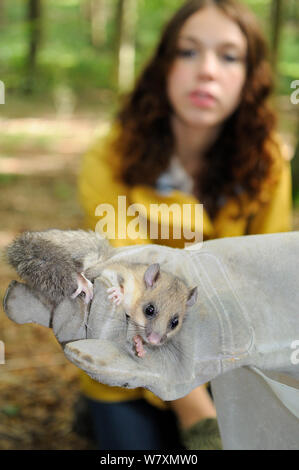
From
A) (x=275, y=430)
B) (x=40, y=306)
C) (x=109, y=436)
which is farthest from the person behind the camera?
(x=109, y=436)

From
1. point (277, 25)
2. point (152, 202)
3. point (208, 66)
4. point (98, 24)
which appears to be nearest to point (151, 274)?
point (152, 202)

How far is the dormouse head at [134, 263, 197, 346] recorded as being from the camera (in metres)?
1.61

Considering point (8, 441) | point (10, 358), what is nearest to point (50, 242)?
point (8, 441)

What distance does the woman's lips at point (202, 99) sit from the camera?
109 inches

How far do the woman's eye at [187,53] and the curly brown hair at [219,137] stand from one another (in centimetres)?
9

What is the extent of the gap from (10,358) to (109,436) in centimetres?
132

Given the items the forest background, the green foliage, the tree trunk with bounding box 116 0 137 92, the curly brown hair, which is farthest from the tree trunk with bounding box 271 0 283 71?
the curly brown hair

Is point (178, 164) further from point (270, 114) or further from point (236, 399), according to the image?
point (236, 399)

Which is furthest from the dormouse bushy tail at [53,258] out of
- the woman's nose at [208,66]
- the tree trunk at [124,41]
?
the tree trunk at [124,41]

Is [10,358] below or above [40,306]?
below

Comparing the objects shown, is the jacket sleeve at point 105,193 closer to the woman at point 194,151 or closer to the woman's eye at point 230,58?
the woman at point 194,151

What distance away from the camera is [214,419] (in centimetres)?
258

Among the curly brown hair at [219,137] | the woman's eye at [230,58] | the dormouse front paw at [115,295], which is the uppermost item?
the woman's eye at [230,58]

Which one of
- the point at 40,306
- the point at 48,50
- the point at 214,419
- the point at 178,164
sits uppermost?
the point at 48,50
